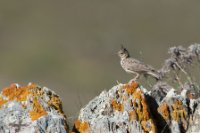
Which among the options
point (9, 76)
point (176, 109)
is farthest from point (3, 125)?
point (9, 76)

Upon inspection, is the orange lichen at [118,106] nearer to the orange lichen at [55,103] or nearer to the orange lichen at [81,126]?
the orange lichen at [81,126]

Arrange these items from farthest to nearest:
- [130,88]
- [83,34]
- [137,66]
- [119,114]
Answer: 1. [83,34]
2. [137,66]
3. [130,88]
4. [119,114]

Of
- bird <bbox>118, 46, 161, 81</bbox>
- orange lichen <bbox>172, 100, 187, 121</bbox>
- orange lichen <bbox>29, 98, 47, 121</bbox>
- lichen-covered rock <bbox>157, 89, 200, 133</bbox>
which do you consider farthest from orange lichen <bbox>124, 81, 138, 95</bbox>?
bird <bbox>118, 46, 161, 81</bbox>

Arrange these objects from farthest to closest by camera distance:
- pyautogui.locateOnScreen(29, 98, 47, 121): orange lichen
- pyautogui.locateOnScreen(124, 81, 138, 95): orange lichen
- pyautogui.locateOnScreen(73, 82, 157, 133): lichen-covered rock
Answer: pyautogui.locateOnScreen(124, 81, 138, 95): orange lichen → pyautogui.locateOnScreen(73, 82, 157, 133): lichen-covered rock → pyautogui.locateOnScreen(29, 98, 47, 121): orange lichen

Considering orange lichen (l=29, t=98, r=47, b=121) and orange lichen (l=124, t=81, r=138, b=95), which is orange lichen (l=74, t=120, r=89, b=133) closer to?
orange lichen (l=29, t=98, r=47, b=121)

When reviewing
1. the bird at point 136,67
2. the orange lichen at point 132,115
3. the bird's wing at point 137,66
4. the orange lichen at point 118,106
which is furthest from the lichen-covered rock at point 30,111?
the bird's wing at point 137,66

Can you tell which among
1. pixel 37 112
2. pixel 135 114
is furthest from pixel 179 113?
pixel 37 112

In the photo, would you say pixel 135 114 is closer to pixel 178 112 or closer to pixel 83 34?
pixel 178 112
